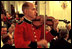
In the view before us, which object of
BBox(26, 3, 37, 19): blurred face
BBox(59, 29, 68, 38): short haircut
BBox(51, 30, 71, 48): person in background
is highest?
BBox(26, 3, 37, 19): blurred face

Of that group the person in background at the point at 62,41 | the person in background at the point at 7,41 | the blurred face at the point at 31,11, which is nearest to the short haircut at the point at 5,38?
the person in background at the point at 7,41

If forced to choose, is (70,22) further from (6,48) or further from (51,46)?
(6,48)

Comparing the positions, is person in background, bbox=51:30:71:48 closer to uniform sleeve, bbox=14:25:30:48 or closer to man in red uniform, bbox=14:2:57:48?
man in red uniform, bbox=14:2:57:48

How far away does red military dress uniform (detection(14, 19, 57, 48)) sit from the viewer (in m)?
1.26

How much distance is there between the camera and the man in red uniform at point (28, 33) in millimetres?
1266

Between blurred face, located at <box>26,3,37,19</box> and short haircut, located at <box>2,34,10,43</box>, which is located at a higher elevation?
blurred face, located at <box>26,3,37,19</box>

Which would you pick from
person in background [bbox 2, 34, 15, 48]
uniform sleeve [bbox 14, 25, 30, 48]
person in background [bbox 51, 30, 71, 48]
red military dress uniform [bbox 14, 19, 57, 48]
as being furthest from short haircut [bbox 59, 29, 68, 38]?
person in background [bbox 2, 34, 15, 48]

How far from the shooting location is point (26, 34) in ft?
4.23

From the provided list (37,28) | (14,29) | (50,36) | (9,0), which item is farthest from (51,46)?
(9,0)

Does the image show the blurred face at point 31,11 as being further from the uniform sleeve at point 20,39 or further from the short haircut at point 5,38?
the short haircut at point 5,38

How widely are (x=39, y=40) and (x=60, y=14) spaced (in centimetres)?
26

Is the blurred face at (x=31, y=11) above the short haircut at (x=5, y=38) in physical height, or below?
above

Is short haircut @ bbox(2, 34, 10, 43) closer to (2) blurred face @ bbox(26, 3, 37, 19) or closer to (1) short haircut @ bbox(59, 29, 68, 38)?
(2) blurred face @ bbox(26, 3, 37, 19)

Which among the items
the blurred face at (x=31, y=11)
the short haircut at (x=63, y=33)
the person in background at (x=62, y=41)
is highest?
the blurred face at (x=31, y=11)
